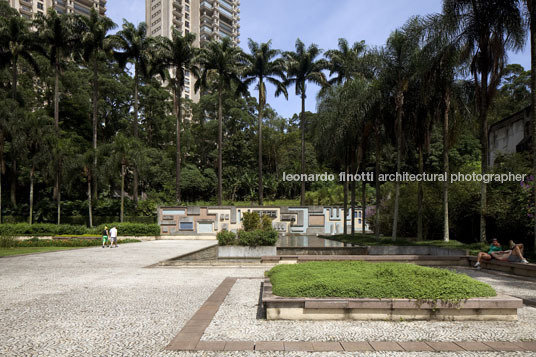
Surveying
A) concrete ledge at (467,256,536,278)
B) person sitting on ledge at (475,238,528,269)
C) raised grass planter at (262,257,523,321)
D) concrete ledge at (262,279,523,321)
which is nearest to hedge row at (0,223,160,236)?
concrete ledge at (467,256,536,278)

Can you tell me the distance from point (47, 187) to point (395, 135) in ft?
110

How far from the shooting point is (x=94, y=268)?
1232 centimetres

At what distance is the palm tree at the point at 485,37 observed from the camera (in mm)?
14328

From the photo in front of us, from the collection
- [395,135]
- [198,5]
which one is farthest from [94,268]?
[198,5]

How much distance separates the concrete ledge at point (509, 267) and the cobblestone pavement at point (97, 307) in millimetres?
7206

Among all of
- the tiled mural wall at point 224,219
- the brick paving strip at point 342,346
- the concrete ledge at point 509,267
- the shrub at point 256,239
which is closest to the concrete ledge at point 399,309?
the brick paving strip at point 342,346

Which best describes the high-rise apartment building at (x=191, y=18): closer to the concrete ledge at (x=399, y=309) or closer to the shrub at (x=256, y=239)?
the shrub at (x=256, y=239)

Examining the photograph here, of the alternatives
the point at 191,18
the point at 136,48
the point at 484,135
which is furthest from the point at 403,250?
the point at 191,18

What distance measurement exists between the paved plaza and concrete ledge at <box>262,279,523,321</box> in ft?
0.43

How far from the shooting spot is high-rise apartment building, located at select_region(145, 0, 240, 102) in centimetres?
8438

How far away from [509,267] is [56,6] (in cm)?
9532

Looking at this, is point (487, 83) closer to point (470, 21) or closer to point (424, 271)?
point (470, 21)

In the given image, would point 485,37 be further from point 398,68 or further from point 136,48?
point 136,48

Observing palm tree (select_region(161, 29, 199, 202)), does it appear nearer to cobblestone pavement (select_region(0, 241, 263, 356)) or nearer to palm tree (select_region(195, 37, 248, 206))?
palm tree (select_region(195, 37, 248, 206))
